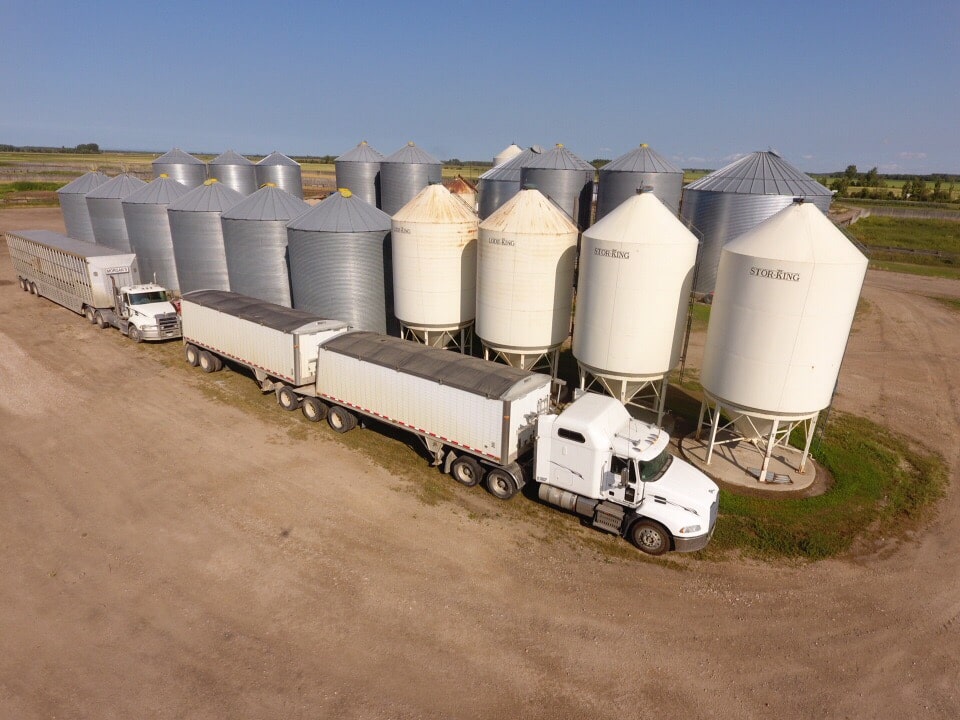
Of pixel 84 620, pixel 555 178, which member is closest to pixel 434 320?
pixel 555 178

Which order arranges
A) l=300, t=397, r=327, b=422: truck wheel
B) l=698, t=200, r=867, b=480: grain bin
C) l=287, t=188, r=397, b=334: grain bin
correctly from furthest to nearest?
l=287, t=188, r=397, b=334: grain bin → l=300, t=397, r=327, b=422: truck wheel → l=698, t=200, r=867, b=480: grain bin

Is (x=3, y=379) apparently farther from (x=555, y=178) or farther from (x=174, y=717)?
(x=555, y=178)

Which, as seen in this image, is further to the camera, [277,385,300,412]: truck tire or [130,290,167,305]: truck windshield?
[130,290,167,305]: truck windshield

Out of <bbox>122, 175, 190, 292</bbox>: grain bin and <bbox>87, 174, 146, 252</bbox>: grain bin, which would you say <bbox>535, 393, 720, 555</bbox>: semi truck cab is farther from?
<bbox>87, 174, 146, 252</bbox>: grain bin

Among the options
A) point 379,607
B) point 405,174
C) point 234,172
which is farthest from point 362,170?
point 379,607

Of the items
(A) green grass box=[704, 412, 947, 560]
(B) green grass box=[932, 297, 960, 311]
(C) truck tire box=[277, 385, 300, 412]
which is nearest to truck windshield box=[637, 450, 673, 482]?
(A) green grass box=[704, 412, 947, 560]

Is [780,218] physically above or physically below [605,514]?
above

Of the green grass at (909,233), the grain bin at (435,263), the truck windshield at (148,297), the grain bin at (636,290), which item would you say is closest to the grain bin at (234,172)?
the truck windshield at (148,297)
